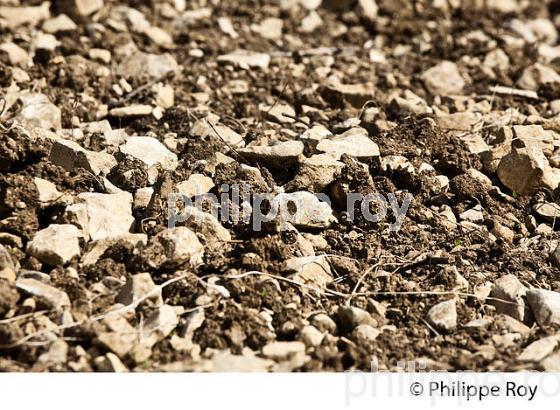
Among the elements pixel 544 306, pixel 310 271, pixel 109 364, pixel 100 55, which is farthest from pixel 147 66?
pixel 544 306

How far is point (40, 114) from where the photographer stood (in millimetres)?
4062

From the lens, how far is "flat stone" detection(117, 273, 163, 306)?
292cm

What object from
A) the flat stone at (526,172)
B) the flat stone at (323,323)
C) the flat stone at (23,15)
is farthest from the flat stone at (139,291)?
the flat stone at (23,15)

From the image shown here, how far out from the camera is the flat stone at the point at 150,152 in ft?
12.2

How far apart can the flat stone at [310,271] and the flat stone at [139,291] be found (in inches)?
19.5

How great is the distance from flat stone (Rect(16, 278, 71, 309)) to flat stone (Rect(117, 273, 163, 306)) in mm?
192

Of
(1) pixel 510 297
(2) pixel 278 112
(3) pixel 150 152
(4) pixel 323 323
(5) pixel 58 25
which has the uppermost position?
(5) pixel 58 25

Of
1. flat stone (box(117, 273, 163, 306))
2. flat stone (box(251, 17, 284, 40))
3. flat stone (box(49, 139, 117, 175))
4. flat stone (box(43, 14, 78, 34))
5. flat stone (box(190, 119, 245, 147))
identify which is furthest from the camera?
flat stone (box(251, 17, 284, 40))

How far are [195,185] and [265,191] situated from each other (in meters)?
0.29

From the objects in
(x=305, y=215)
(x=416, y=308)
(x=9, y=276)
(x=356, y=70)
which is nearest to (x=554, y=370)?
(x=416, y=308)

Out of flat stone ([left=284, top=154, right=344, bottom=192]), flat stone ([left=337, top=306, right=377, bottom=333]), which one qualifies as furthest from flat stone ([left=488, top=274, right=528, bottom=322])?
flat stone ([left=284, top=154, right=344, bottom=192])

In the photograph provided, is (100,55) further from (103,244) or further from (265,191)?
(103,244)

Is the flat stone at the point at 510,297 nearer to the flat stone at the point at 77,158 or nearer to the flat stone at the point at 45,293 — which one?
the flat stone at the point at 45,293

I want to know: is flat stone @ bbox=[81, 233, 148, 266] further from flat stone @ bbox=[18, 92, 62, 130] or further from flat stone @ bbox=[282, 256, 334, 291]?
flat stone @ bbox=[18, 92, 62, 130]
